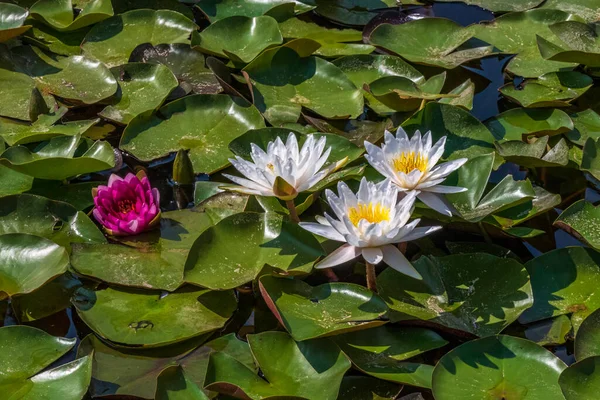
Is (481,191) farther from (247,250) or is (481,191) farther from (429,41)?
(429,41)

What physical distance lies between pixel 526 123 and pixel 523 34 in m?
0.79

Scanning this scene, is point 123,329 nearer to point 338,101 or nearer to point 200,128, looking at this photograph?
Answer: point 200,128

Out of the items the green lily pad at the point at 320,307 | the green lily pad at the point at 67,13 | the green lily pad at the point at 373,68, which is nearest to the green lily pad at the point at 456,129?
the green lily pad at the point at 373,68

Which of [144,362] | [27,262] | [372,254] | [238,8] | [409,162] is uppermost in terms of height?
[409,162]

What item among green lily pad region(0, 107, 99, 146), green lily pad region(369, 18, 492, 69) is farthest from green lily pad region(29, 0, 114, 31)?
green lily pad region(369, 18, 492, 69)

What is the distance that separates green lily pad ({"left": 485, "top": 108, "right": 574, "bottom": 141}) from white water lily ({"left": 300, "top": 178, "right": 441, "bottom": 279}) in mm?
1206

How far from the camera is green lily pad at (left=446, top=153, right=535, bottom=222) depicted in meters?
2.49

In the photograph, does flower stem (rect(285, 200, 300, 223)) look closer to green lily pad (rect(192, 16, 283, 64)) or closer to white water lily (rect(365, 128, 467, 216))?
white water lily (rect(365, 128, 467, 216))

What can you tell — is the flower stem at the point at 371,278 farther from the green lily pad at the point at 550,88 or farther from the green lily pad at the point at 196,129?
the green lily pad at the point at 550,88

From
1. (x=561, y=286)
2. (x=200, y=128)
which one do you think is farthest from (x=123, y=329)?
(x=561, y=286)

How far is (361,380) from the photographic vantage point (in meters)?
2.12

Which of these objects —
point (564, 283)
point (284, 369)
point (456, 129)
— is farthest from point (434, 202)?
point (456, 129)

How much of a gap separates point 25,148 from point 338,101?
53.2 inches

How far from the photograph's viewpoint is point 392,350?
2.17 m
